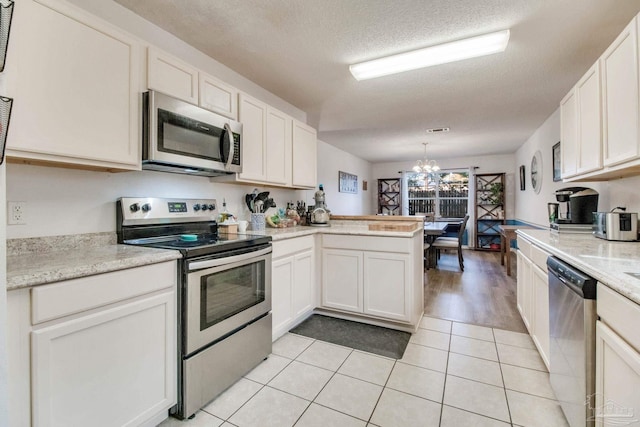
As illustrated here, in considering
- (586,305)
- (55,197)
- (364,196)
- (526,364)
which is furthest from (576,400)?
(364,196)

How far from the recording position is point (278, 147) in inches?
111

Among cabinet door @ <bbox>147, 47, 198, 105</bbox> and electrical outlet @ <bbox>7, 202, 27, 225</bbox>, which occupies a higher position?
cabinet door @ <bbox>147, 47, 198, 105</bbox>

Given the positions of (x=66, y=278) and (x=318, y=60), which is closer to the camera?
(x=66, y=278)

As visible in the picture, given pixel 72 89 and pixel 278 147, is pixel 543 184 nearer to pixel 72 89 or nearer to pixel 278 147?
pixel 278 147

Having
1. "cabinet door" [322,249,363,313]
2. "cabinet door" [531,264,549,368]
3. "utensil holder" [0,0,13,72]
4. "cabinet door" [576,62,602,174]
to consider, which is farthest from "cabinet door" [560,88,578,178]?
"utensil holder" [0,0,13,72]

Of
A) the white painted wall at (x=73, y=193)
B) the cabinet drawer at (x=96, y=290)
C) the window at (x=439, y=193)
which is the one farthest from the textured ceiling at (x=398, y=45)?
the window at (x=439, y=193)

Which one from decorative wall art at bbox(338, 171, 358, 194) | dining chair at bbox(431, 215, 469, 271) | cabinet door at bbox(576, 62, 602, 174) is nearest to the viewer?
cabinet door at bbox(576, 62, 602, 174)

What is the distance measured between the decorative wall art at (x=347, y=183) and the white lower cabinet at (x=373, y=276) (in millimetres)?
3621

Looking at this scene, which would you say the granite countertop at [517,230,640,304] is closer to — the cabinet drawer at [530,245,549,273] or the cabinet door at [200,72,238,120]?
the cabinet drawer at [530,245,549,273]

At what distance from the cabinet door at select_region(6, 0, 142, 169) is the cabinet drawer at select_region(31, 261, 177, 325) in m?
0.62

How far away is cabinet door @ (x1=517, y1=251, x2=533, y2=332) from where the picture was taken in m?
2.32

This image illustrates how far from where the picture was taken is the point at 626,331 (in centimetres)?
94

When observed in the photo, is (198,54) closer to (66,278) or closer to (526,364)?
(66,278)

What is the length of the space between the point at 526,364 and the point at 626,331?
52.5 inches
